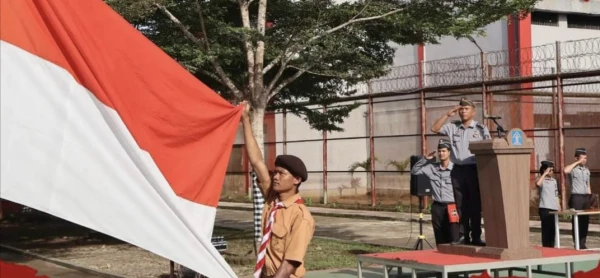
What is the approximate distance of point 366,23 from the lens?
14.8 meters

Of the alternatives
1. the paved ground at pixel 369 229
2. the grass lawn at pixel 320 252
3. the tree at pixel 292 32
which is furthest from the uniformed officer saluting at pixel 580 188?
the grass lawn at pixel 320 252

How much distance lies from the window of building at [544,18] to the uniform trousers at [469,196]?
2174 centimetres

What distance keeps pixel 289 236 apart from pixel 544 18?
88.7 ft

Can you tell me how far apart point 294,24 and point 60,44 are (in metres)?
9.69

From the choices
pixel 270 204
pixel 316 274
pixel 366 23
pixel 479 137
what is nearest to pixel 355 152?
pixel 366 23

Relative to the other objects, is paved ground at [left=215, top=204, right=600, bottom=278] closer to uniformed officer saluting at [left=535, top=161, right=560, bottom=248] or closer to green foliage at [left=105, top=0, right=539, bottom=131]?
uniformed officer saluting at [left=535, top=161, right=560, bottom=248]

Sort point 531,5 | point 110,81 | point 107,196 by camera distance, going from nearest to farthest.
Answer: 1. point 107,196
2. point 110,81
3. point 531,5

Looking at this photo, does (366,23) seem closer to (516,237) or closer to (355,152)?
(516,237)

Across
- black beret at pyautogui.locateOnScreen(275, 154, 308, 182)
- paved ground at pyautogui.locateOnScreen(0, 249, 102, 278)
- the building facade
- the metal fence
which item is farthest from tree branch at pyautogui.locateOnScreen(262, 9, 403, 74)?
black beret at pyautogui.locateOnScreen(275, 154, 308, 182)

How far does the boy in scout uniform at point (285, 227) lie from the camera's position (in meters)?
5.14

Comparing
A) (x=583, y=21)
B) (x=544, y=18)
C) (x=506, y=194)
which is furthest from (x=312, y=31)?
(x=583, y=21)

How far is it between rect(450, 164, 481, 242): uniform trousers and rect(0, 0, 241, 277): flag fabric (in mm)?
4174

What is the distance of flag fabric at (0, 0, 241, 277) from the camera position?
4562 mm

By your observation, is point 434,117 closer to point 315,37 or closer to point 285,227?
point 315,37
